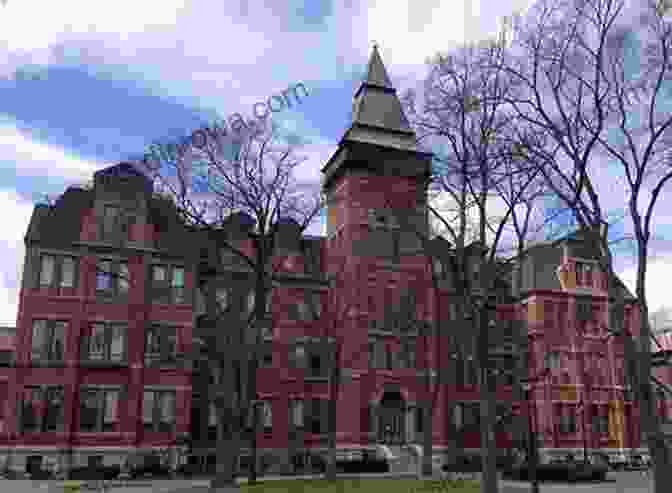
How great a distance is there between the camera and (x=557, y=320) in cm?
5084

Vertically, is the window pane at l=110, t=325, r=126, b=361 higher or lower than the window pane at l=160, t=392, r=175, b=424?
higher

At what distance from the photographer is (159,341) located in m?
41.5

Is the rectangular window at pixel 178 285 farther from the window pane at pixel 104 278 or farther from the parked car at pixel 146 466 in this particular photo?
the parked car at pixel 146 466

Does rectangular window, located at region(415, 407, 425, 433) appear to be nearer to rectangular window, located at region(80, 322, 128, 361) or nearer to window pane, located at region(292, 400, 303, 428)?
window pane, located at region(292, 400, 303, 428)

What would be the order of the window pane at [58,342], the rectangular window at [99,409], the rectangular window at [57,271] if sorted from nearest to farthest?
the rectangular window at [99,409], the window pane at [58,342], the rectangular window at [57,271]

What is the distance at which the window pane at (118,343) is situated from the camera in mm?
40500

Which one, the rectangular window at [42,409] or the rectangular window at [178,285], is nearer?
the rectangular window at [42,409]

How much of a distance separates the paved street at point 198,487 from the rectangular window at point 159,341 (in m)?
8.72

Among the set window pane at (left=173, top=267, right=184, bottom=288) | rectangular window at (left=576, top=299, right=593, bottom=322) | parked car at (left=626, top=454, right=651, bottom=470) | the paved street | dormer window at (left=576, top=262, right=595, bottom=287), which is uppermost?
dormer window at (left=576, top=262, right=595, bottom=287)

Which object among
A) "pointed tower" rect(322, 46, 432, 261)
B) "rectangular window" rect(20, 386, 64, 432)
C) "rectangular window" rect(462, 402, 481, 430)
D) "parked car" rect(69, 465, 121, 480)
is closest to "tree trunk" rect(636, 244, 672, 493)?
"pointed tower" rect(322, 46, 432, 261)

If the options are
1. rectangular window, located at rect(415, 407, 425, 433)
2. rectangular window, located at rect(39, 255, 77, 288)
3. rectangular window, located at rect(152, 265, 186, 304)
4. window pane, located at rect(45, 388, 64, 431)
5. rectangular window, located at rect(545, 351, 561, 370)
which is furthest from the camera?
rectangular window, located at rect(545, 351, 561, 370)

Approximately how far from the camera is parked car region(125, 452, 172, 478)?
37.5 m

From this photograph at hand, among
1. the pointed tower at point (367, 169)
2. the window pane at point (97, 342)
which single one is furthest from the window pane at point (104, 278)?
the pointed tower at point (367, 169)

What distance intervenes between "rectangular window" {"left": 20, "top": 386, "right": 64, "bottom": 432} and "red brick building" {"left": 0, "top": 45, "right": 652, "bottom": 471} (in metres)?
0.06
